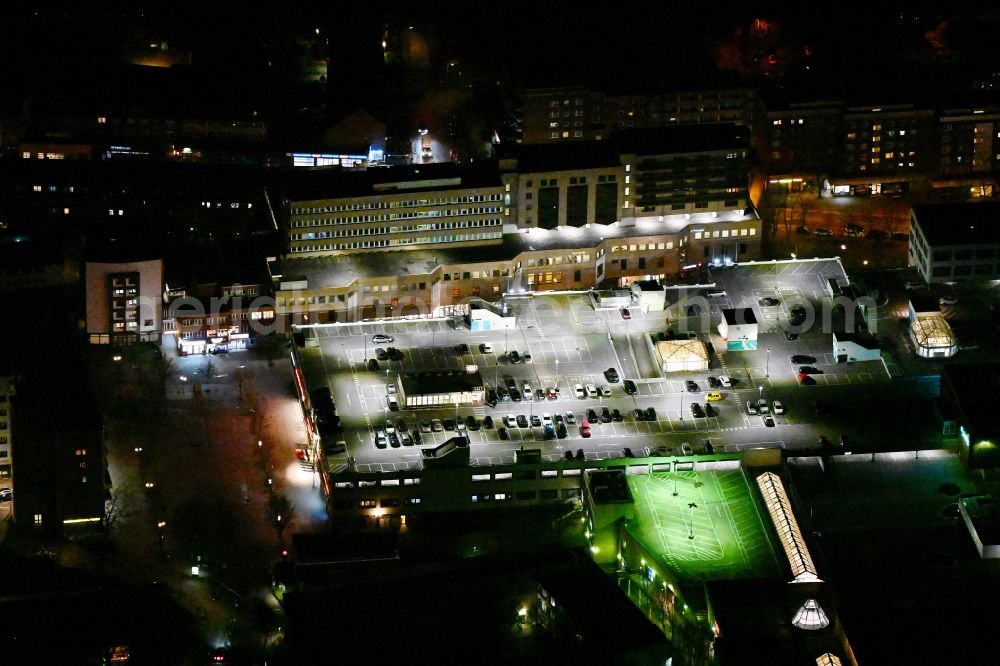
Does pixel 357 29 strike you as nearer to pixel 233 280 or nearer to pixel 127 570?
pixel 233 280

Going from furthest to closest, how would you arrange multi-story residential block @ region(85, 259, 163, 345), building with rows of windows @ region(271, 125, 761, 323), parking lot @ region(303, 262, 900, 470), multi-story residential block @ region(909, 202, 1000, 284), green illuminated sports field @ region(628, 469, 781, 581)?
multi-story residential block @ region(909, 202, 1000, 284) → building with rows of windows @ region(271, 125, 761, 323) → multi-story residential block @ region(85, 259, 163, 345) → parking lot @ region(303, 262, 900, 470) → green illuminated sports field @ region(628, 469, 781, 581)

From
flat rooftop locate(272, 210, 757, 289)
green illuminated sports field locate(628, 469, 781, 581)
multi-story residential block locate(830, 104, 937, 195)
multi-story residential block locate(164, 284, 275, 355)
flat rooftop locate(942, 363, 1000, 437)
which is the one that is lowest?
green illuminated sports field locate(628, 469, 781, 581)

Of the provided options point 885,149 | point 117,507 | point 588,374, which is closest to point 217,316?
point 117,507

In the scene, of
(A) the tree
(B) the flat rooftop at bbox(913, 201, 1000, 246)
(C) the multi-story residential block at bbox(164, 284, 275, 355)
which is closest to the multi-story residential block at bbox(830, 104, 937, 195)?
(B) the flat rooftop at bbox(913, 201, 1000, 246)

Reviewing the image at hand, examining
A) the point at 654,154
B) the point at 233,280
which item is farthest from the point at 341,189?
the point at 654,154

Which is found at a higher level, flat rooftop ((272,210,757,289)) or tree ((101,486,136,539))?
flat rooftop ((272,210,757,289))

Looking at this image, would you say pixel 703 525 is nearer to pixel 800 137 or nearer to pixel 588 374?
pixel 588 374

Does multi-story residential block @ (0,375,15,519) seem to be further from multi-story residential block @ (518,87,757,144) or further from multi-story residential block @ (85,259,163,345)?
multi-story residential block @ (518,87,757,144)
